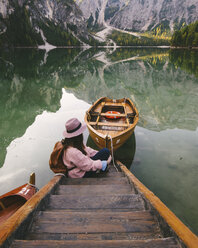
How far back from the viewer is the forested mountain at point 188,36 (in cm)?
6333

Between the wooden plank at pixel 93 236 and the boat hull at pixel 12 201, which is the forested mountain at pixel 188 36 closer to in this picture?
the boat hull at pixel 12 201

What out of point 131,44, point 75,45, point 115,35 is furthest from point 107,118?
point 115,35

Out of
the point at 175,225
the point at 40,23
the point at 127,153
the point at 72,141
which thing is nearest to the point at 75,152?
the point at 72,141

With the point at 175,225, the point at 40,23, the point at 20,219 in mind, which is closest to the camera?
the point at 175,225

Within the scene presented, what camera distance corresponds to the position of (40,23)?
112 m

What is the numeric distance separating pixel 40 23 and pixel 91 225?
444ft

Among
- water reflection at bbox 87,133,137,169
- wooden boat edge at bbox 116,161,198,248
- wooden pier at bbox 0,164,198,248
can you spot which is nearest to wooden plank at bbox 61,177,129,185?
wooden pier at bbox 0,164,198,248

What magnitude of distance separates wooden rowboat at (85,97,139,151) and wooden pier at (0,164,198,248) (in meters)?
2.55

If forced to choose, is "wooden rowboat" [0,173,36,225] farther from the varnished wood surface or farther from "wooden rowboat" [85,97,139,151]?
"wooden rowboat" [85,97,139,151]

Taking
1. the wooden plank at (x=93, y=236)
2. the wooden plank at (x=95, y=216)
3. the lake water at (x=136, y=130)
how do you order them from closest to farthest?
the wooden plank at (x=93, y=236) < the wooden plank at (x=95, y=216) < the lake water at (x=136, y=130)

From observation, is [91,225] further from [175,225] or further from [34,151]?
[34,151]

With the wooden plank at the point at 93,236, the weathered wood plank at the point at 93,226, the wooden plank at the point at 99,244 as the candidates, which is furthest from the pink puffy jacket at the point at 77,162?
the wooden plank at the point at 99,244

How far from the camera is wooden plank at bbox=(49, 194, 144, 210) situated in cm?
254

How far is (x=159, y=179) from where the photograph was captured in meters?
5.20
